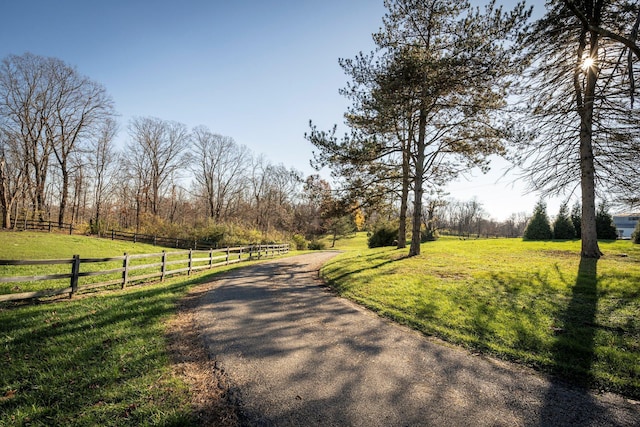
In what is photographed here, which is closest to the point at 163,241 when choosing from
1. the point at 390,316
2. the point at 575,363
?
the point at 390,316

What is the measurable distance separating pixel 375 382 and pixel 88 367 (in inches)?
163

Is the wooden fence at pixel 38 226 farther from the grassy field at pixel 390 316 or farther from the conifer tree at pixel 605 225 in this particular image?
the conifer tree at pixel 605 225

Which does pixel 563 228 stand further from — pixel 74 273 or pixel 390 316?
pixel 74 273


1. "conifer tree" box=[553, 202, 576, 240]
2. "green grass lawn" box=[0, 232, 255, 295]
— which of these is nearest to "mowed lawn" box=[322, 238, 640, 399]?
"green grass lawn" box=[0, 232, 255, 295]

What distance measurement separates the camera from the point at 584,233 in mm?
10305

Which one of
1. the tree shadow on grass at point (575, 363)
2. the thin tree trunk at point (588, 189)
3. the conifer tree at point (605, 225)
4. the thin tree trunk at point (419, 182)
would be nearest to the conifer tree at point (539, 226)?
the conifer tree at point (605, 225)

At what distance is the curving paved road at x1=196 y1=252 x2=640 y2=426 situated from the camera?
3053 millimetres

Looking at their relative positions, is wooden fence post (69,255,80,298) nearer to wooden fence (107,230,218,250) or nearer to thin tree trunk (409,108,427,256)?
thin tree trunk (409,108,427,256)

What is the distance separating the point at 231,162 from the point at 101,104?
16.5 m

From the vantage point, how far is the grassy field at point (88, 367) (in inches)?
116

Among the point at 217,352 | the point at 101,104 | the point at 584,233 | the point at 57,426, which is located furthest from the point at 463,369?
the point at 101,104

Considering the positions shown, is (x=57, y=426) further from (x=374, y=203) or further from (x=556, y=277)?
(x=374, y=203)

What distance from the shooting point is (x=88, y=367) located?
386cm

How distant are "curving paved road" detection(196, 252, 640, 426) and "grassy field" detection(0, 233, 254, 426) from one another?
86 centimetres
